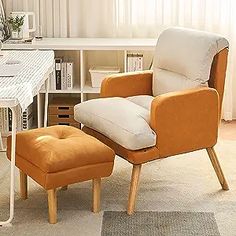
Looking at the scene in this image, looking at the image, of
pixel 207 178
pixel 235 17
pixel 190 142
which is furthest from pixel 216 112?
pixel 235 17

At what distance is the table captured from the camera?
2959 millimetres

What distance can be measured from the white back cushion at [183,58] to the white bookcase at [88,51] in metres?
0.73

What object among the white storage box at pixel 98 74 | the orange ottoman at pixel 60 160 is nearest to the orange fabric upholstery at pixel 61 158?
the orange ottoman at pixel 60 160

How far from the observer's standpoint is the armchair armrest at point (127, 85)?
12.6 feet

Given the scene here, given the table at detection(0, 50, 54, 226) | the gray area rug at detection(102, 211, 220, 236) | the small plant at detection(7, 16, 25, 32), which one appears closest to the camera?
the table at detection(0, 50, 54, 226)

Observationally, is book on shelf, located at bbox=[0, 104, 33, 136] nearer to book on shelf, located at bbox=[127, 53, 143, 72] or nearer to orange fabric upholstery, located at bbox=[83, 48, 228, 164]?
book on shelf, located at bbox=[127, 53, 143, 72]

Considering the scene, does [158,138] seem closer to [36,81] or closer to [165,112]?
[165,112]

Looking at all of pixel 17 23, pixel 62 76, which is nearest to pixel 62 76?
pixel 62 76

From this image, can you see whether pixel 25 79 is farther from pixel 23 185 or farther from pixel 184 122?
pixel 184 122

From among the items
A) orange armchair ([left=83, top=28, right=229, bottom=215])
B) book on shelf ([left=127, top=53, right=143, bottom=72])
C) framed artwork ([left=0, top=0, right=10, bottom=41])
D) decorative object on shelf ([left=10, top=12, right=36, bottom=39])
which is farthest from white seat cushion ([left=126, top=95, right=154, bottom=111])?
framed artwork ([left=0, top=0, right=10, bottom=41])

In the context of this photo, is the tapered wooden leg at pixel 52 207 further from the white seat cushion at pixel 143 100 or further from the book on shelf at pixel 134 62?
the book on shelf at pixel 134 62

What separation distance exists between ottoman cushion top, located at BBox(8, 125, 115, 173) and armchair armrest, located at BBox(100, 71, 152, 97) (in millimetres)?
577

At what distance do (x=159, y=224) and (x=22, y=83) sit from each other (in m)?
0.98

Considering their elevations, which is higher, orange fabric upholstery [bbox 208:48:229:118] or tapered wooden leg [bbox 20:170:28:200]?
orange fabric upholstery [bbox 208:48:229:118]
